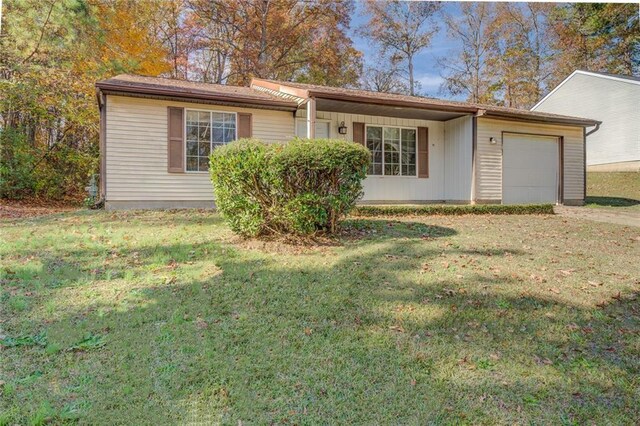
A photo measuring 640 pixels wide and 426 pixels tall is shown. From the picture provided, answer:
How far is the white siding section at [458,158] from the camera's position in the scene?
33.6 ft

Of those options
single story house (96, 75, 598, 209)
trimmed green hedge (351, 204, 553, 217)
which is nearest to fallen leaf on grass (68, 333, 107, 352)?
trimmed green hedge (351, 204, 553, 217)

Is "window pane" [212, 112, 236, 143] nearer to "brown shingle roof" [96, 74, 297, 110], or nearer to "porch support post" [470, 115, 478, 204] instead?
"brown shingle roof" [96, 74, 297, 110]

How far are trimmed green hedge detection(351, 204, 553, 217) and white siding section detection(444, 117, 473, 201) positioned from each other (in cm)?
131

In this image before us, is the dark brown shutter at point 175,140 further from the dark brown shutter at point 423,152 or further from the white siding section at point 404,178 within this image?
the dark brown shutter at point 423,152

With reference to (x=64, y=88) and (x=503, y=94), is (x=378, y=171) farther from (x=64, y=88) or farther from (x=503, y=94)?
(x=503, y=94)

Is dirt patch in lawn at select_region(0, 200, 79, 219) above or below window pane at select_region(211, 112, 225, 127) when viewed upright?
below

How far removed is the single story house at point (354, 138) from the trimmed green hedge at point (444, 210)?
1.15m

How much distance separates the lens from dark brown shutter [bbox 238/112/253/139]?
8945 mm

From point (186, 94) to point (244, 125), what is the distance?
1435 mm

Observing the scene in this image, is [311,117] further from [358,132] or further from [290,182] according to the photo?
[290,182]

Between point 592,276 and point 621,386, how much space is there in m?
1.98

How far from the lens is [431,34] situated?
60.5 feet

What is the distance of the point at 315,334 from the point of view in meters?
2.83

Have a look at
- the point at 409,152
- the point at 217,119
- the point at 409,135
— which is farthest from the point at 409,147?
the point at 217,119
